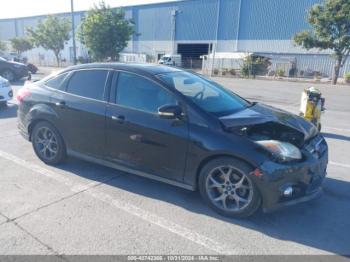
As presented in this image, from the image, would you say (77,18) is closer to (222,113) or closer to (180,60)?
(180,60)

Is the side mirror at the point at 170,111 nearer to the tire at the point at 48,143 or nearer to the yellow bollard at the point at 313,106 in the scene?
the tire at the point at 48,143

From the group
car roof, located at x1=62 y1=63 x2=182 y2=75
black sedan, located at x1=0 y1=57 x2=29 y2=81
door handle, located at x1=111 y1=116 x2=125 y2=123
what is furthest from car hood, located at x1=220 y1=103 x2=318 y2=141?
black sedan, located at x1=0 y1=57 x2=29 y2=81

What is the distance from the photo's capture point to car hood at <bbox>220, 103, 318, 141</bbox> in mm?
3329

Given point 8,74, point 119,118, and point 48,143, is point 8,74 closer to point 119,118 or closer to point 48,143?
A: point 48,143

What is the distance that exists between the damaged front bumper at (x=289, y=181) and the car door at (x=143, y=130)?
942 mm

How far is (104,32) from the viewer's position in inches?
1005

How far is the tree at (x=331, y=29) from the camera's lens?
68.5 feet

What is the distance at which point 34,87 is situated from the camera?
4.76 meters

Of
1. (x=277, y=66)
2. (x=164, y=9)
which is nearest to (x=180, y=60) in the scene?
(x=164, y=9)

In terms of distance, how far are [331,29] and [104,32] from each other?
1794 cm

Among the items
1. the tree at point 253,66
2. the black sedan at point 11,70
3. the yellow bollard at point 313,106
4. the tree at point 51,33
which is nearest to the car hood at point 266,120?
the yellow bollard at point 313,106

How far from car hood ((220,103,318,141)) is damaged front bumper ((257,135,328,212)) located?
37 cm

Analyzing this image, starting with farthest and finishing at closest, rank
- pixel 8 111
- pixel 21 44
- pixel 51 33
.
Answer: pixel 21 44, pixel 51 33, pixel 8 111

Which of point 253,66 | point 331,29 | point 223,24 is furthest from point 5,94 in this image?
point 223,24
